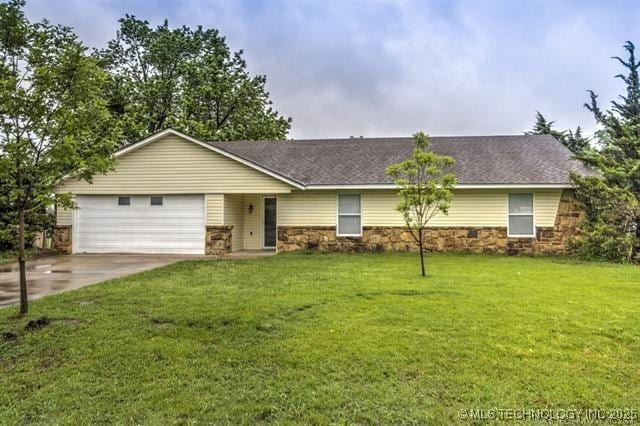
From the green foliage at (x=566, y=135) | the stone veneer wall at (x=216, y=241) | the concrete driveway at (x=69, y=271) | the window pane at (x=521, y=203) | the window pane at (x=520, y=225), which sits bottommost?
the concrete driveway at (x=69, y=271)

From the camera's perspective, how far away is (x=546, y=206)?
539 inches

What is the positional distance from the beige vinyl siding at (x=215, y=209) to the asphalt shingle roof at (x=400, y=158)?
6.67 ft

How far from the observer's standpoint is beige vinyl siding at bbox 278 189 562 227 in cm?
1374

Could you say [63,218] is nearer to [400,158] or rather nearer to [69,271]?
[69,271]

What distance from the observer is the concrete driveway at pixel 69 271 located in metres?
8.05

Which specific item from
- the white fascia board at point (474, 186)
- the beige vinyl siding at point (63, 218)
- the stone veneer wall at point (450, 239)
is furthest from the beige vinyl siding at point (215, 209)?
the beige vinyl siding at point (63, 218)

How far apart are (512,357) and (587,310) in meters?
2.53

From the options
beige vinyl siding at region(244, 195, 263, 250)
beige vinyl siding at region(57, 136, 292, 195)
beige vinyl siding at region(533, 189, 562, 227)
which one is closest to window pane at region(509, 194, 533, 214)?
beige vinyl siding at region(533, 189, 562, 227)

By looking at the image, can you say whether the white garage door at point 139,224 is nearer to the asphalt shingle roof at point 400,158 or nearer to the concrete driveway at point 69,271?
the concrete driveway at point 69,271

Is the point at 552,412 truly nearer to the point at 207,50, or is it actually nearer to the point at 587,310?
the point at 587,310

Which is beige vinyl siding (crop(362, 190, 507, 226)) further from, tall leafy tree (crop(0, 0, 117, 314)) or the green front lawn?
tall leafy tree (crop(0, 0, 117, 314))

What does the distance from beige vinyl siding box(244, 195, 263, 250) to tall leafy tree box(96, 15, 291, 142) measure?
8545 millimetres

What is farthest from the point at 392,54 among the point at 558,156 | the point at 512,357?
the point at 512,357

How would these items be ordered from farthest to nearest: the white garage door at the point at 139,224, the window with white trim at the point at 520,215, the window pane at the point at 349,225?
the window pane at the point at 349,225 → the white garage door at the point at 139,224 → the window with white trim at the point at 520,215
